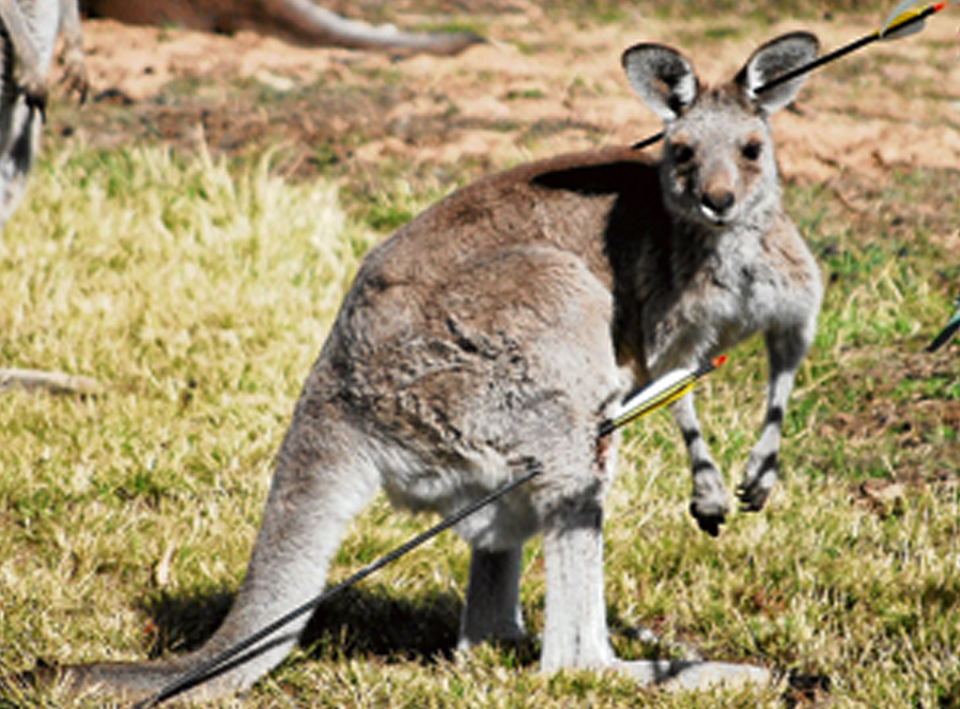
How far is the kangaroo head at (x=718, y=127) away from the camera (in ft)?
12.1

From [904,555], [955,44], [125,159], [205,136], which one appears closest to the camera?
[904,555]

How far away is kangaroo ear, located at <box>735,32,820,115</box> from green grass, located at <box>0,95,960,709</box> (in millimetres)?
1358

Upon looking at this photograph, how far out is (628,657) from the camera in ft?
12.5

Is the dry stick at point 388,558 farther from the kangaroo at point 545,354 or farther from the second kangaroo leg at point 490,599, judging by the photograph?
the second kangaroo leg at point 490,599

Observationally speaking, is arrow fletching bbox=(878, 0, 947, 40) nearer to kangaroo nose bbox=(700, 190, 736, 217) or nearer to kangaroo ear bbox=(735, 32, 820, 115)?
kangaroo ear bbox=(735, 32, 820, 115)

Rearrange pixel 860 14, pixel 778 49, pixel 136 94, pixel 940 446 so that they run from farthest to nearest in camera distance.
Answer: pixel 860 14 < pixel 136 94 < pixel 940 446 < pixel 778 49

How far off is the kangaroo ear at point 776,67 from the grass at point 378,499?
136 cm

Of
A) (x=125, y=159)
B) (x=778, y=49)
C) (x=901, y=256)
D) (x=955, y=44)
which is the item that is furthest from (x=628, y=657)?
(x=955, y=44)

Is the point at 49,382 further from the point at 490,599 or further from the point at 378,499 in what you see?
the point at 490,599

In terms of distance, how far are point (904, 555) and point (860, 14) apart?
7.52 meters

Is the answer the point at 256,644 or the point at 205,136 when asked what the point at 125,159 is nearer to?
the point at 205,136

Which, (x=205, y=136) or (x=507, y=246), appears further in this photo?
(x=205, y=136)

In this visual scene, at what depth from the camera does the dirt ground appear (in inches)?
294

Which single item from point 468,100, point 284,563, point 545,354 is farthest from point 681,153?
point 468,100
